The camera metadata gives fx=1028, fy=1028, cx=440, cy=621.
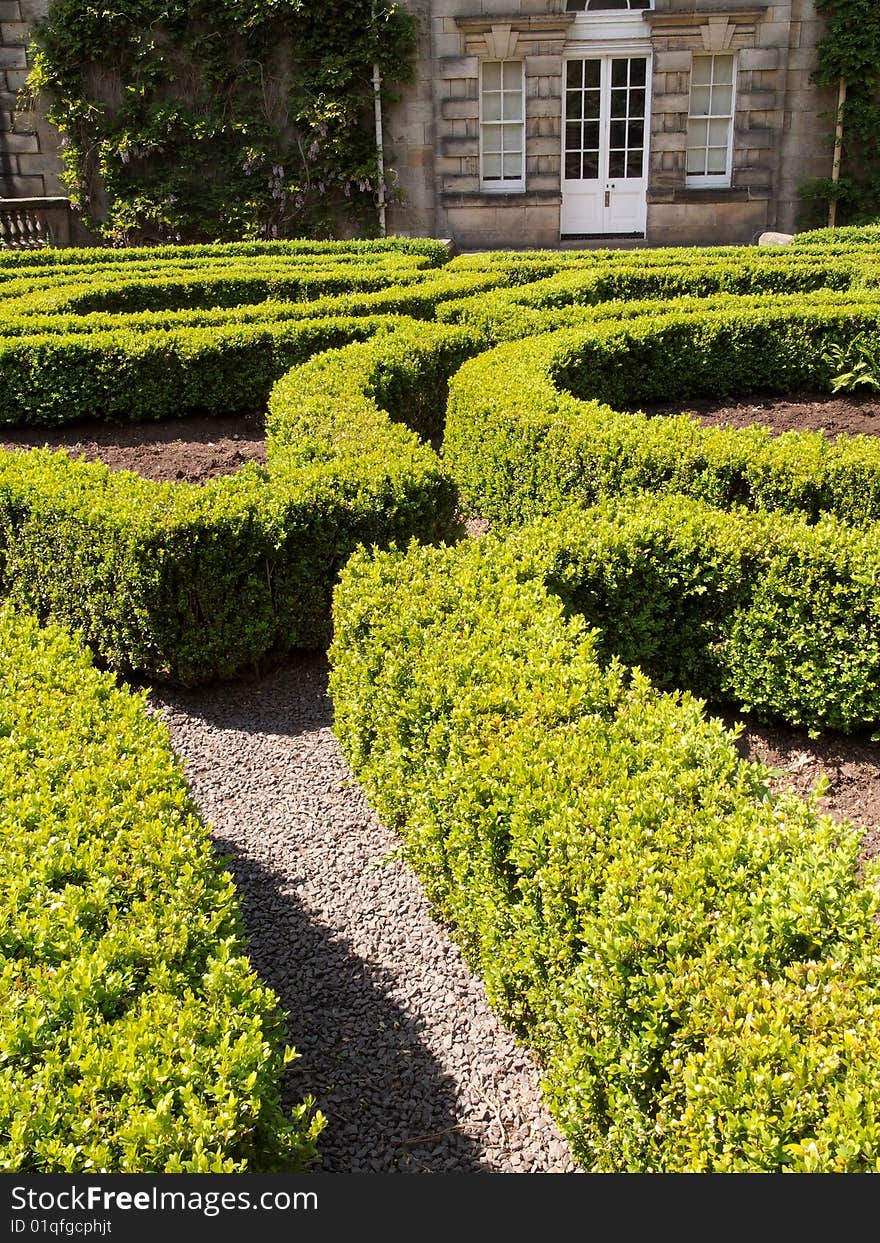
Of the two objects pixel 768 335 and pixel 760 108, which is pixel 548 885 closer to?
pixel 768 335

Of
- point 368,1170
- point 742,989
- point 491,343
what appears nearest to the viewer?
point 742,989

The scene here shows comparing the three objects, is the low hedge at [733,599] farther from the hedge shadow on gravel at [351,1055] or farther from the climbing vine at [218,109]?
the climbing vine at [218,109]

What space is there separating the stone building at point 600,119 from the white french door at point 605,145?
0.02 meters

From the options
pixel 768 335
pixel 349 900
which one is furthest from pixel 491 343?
pixel 349 900

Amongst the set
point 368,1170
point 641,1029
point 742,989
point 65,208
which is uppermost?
point 65,208

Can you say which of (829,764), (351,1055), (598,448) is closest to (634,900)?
(351,1055)

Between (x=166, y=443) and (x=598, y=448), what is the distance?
4.58 metres

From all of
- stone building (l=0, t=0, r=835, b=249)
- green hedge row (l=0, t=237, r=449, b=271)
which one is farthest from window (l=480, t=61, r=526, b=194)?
green hedge row (l=0, t=237, r=449, b=271)

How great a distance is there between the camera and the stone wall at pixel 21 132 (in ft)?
61.3

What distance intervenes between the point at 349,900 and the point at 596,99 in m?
17.8

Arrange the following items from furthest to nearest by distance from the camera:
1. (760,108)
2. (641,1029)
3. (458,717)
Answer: (760,108)
(458,717)
(641,1029)

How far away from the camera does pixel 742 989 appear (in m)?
2.24

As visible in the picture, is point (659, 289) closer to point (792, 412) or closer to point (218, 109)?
point (792, 412)

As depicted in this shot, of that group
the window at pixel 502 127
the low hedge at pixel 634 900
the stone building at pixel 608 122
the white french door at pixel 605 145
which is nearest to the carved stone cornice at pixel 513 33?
the stone building at pixel 608 122
